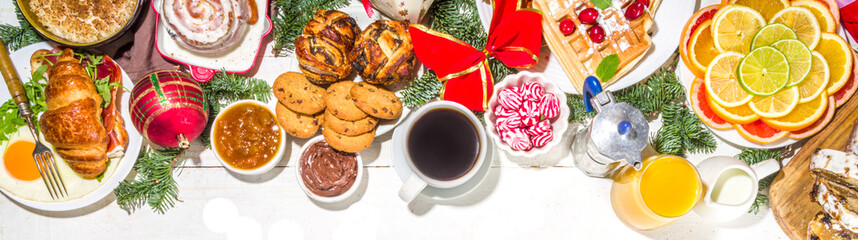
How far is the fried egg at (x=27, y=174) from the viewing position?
1364 mm

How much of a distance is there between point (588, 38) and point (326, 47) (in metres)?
0.70

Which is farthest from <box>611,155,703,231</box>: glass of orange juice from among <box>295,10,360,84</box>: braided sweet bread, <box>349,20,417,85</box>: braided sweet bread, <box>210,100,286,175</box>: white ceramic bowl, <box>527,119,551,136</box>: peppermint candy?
<box>210,100,286,175</box>: white ceramic bowl

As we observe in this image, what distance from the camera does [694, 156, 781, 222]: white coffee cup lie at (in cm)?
122

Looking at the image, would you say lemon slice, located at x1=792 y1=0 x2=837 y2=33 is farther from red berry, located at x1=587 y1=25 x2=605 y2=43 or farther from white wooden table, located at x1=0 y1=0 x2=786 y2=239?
red berry, located at x1=587 y1=25 x2=605 y2=43

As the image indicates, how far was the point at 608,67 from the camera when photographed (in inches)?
50.6

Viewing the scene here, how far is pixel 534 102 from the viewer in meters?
1.28

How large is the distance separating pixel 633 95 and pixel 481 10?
19.1 inches

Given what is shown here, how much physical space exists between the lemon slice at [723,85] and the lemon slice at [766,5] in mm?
161

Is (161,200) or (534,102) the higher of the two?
(534,102)

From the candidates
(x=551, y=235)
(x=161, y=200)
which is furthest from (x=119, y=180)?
(x=551, y=235)

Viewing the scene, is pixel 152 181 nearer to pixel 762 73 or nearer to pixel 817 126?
pixel 762 73

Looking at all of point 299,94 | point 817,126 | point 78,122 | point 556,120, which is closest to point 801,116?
point 817,126

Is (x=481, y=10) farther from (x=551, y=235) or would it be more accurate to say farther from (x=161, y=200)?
(x=161, y=200)

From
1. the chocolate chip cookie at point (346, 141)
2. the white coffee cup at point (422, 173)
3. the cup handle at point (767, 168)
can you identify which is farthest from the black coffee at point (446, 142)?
the cup handle at point (767, 168)
